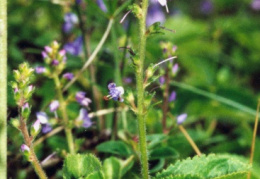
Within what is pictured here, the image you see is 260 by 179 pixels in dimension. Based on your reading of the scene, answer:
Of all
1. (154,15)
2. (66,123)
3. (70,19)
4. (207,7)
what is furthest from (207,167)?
(207,7)

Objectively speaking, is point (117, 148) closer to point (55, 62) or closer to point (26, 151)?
point (55, 62)

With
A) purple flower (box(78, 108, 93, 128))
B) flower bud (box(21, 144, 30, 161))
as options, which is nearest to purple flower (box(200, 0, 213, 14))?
purple flower (box(78, 108, 93, 128))

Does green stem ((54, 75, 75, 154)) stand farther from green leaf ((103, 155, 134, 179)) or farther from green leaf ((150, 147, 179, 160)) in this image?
green leaf ((103, 155, 134, 179))

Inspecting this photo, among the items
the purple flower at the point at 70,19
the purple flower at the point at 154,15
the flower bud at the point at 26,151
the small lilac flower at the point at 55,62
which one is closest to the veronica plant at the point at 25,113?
the flower bud at the point at 26,151

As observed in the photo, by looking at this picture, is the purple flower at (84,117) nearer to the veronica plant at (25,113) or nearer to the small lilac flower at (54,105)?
the small lilac flower at (54,105)

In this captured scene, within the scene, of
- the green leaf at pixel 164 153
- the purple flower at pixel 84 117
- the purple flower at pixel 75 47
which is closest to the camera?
the green leaf at pixel 164 153

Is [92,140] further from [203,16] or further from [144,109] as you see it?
[203,16]
